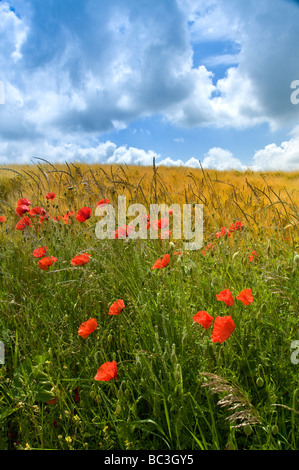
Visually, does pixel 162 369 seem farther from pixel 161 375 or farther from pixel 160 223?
pixel 160 223

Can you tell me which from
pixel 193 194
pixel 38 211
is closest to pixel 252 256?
pixel 193 194

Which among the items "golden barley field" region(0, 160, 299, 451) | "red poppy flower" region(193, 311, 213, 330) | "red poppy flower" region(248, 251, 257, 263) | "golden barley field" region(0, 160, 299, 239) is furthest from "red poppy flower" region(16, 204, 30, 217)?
"red poppy flower" region(193, 311, 213, 330)

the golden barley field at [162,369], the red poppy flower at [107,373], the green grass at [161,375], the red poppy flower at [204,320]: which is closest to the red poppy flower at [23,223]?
the golden barley field at [162,369]

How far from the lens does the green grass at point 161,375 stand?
969 millimetres

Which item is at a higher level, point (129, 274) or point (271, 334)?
point (129, 274)

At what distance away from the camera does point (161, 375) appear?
1167mm

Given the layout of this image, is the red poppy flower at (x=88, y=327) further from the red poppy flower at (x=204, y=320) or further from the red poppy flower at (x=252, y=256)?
the red poppy flower at (x=252, y=256)

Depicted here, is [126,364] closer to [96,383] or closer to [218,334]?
[96,383]

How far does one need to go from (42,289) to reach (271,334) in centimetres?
118

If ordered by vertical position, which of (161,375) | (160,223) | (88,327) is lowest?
(161,375)

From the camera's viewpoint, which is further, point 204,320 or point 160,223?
point 160,223

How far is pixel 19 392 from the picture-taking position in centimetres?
120

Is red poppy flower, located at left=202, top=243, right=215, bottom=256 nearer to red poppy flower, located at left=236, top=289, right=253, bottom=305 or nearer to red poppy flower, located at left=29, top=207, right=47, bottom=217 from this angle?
red poppy flower, located at left=236, top=289, right=253, bottom=305
